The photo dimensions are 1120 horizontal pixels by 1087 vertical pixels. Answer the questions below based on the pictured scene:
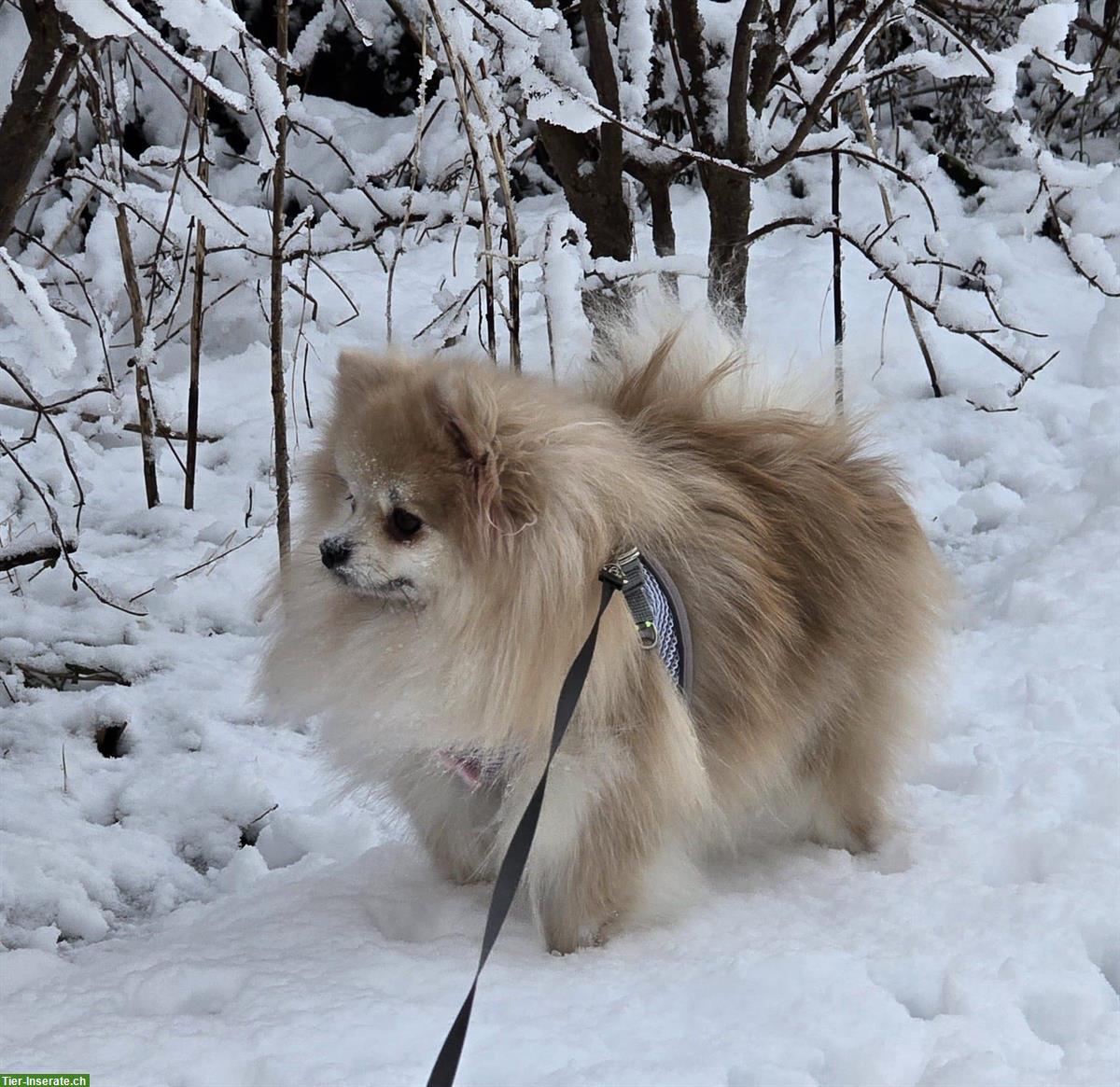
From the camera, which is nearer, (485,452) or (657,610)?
(485,452)

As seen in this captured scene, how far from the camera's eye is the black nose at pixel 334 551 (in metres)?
1.98

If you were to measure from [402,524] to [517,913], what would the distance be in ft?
2.90

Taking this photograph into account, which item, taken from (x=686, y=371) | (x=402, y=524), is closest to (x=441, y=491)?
(x=402, y=524)

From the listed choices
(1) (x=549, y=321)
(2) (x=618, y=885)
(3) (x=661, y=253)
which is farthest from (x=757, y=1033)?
(3) (x=661, y=253)

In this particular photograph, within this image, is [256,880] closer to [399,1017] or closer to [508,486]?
[399,1017]

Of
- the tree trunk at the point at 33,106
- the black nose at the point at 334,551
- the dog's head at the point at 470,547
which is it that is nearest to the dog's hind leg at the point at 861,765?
the dog's head at the point at 470,547

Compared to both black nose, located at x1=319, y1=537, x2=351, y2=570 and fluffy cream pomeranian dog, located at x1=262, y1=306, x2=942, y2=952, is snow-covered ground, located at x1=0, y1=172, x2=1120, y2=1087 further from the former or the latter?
black nose, located at x1=319, y1=537, x2=351, y2=570

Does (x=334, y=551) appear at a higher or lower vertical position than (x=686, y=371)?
lower

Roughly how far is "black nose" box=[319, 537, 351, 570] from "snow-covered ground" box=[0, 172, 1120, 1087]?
702 millimetres

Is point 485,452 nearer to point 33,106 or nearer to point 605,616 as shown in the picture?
point 605,616

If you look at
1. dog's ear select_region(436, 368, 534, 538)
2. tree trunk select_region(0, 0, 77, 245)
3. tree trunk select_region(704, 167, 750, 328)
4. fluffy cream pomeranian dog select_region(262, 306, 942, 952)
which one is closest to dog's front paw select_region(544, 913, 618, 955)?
fluffy cream pomeranian dog select_region(262, 306, 942, 952)

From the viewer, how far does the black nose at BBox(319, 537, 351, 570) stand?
1.98 metres

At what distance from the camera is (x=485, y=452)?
77.4 inches

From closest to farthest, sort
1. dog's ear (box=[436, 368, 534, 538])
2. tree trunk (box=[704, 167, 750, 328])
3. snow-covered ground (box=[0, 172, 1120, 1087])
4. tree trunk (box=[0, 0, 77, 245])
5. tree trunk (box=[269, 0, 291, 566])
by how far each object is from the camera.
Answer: snow-covered ground (box=[0, 172, 1120, 1087]), dog's ear (box=[436, 368, 534, 538]), tree trunk (box=[0, 0, 77, 245]), tree trunk (box=[269, 0, 291, 566]), tree trunk (box=[704, 167, 750, 328])
